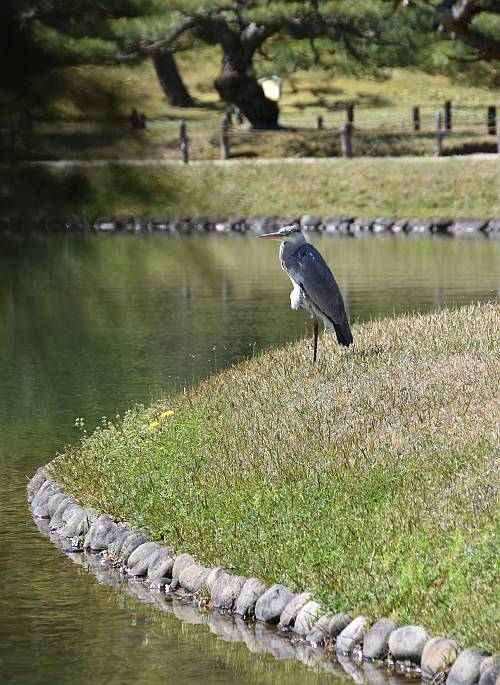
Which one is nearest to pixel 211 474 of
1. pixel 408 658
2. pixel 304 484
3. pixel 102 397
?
pixel 304 484

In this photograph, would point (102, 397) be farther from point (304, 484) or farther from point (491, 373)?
point (304, 484)

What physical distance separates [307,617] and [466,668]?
1796 millimetres

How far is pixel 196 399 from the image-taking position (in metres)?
15.6

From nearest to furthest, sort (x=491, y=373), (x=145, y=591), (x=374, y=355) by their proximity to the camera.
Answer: (x=145, y=591)
(x=491, y=373)
(x=374, y=355)

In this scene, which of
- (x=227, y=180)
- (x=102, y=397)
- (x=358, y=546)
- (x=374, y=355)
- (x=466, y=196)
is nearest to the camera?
(x=358, y=546)

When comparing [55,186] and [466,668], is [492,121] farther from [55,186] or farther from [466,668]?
[55,186]

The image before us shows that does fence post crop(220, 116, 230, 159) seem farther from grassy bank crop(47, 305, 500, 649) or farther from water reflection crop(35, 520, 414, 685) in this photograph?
water reflection crop(35, 520, 414, 685)

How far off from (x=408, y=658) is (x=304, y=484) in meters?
2.87

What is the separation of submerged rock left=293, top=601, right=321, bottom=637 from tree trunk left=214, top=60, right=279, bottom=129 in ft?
163

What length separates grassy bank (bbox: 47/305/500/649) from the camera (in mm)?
8922

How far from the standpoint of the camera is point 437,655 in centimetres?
797

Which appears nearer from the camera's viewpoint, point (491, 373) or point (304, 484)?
point (304, 484)

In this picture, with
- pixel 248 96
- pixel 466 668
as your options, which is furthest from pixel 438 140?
pixel 466 668

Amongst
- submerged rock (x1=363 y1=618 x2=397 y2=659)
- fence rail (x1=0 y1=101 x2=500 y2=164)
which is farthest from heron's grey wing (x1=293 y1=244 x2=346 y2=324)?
fence rail (x1=0 y1=101 x2=500 y2=164)
